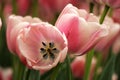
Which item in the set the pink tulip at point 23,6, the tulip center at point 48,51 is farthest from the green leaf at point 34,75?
the pink tulip at point 23,6

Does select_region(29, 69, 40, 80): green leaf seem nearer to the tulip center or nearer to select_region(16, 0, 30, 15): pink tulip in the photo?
the tulip center

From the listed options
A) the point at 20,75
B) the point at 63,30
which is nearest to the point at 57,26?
the point at 63,30

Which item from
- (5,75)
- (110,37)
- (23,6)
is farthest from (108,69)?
(23,6)

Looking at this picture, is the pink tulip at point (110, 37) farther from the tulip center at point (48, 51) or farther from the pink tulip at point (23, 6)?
the pink tulip at point (23, 6)

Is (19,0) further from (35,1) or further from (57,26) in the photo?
Result: (57,26)

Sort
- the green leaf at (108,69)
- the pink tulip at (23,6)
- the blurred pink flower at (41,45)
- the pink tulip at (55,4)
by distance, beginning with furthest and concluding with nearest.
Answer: the pink tulip at (23,6), the pink tulip at (55,4), the green leaf at (108,69), the blurred pink flower at (41,45)

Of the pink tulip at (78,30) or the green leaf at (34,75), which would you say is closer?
the pink tulip at (78,30)
